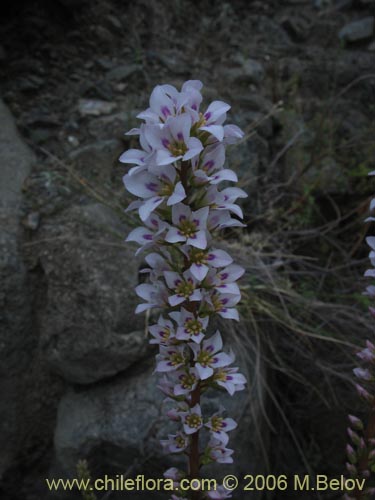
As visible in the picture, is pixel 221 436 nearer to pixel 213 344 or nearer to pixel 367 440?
pixel 213 344

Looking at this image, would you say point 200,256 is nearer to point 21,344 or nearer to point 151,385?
point 151,385

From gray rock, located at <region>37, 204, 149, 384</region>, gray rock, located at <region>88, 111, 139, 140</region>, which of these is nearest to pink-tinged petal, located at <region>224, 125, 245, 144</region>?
gray rock, located at <region>37, 204, 149, 384</region>

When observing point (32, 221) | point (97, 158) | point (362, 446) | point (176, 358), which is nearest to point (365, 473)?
point (362, 446)

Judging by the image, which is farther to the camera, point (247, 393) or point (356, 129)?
point (356, 129)

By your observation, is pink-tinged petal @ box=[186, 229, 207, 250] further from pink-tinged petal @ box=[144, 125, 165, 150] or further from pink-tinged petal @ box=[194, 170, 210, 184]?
pink-tinged petal @ box=[144, 125, 165, 150]

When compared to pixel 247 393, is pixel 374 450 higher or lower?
higher

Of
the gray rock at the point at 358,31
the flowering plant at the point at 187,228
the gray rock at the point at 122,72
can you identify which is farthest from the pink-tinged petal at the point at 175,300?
the gray rock at the point at 358,31

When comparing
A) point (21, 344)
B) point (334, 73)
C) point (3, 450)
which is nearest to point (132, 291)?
point (21, 344)
